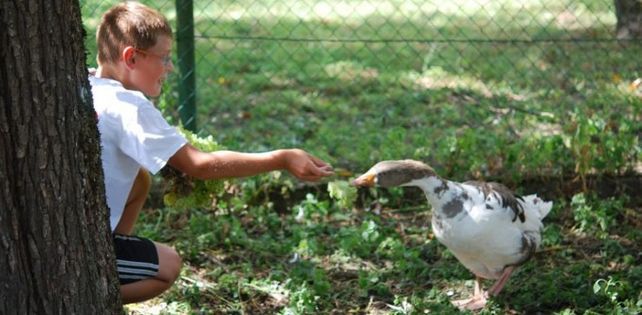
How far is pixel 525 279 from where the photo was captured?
4.84 m

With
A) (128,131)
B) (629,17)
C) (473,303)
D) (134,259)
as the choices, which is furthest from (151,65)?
(629,17)

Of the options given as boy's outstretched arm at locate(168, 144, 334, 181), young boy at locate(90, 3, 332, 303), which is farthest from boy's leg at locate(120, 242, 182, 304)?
boy's outstretched arm at locate(168, 144, 334, 181)

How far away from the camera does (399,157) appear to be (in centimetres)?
595

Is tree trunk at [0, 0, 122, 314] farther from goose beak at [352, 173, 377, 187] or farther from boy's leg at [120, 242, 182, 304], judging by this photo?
goose beak at [352, 173, 377, 187]

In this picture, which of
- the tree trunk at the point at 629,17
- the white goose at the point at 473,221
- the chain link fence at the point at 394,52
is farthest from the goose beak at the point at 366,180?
the tree trunk at the point at 629,17

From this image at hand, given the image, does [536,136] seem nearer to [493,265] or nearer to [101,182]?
[493,265]

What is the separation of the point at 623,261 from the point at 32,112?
314cm

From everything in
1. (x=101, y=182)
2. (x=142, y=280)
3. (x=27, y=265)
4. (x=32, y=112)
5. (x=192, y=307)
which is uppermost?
(x=32, y=112)

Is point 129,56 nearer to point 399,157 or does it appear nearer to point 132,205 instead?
point 132,205

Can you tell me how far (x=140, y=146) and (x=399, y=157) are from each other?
2.60m

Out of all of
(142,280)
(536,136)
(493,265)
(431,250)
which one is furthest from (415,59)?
(142,280)

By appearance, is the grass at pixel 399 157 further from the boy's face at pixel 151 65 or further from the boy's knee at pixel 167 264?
the boy's face at pixel 151 65

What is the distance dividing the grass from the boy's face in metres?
0.56

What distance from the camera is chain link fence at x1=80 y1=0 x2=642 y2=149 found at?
25.5 ft
